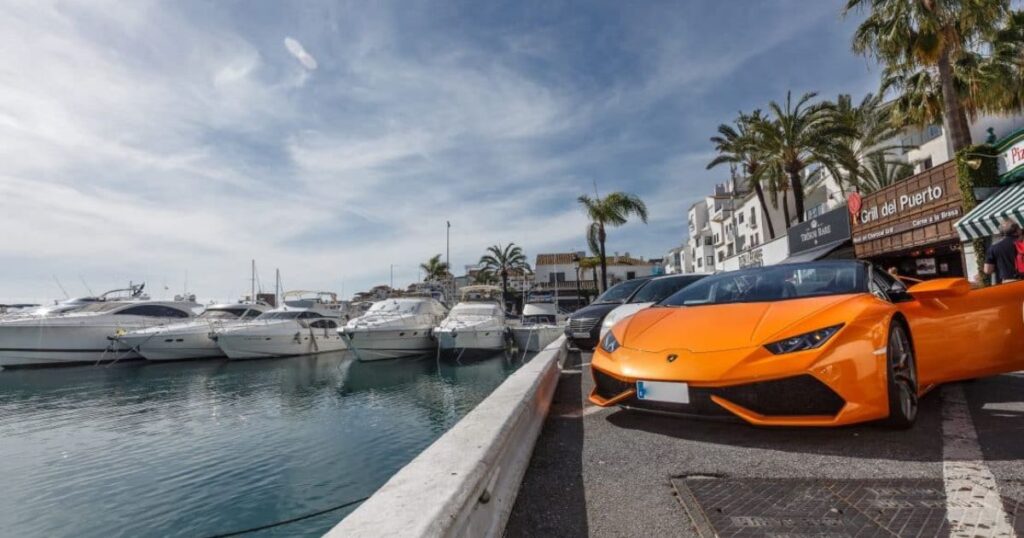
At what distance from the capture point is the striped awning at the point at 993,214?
10.8 meters

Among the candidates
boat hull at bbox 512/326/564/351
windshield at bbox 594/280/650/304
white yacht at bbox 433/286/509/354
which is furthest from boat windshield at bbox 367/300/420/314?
windshield at bbox 594/280/650/304

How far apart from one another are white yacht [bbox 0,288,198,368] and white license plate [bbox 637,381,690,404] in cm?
2389

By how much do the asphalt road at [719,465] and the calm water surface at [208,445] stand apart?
3.00 meters

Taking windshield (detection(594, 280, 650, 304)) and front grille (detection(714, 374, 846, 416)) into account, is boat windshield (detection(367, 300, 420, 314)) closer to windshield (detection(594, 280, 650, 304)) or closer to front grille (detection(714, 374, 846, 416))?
windshield (detection(594, 280, 650, 304))

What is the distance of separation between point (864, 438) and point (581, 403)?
88.1 inches

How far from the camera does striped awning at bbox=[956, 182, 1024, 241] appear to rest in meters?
10.8

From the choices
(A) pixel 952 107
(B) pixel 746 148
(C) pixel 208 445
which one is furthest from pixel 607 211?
(C) pixel 208 445

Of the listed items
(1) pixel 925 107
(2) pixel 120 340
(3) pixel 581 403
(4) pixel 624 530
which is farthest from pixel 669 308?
(2) pixel 120 340

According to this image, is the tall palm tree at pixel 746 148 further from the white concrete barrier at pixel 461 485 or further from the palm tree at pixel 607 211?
the white concrete barrier at pixel 461 485

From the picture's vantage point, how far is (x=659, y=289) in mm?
8633

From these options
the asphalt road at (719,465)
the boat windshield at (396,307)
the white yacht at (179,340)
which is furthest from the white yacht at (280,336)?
the asphalt road at (719,465)

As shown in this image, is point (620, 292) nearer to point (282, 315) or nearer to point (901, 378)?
point (901, 378)

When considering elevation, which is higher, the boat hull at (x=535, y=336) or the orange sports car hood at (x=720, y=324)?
the orange sports car hood at (x=720, y=324)

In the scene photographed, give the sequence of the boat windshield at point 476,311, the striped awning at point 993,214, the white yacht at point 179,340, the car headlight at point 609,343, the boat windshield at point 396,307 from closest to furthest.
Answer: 1. the car headlight at point 609,343
2. the striped awning at point 993,214
3. the white yacht at point 179,340
4. the boat windshield at point 476,311
5. the boat windshield at point 396,307
